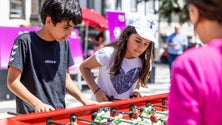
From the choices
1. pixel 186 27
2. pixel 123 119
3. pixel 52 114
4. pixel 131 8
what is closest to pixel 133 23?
pixel 123 119

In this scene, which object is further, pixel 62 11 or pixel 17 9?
pixel 17 9

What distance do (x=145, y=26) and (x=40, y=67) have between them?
82 cm

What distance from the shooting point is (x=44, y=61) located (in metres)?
2.73

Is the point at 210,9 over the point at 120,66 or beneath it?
over

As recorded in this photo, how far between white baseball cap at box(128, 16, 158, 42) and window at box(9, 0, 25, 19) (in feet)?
40.3

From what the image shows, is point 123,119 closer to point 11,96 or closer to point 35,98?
point 35,98

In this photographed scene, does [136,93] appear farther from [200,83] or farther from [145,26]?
[200,83]

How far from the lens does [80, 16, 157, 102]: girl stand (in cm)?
313

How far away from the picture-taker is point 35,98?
2504mm

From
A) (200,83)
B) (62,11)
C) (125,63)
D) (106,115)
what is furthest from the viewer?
(125,63)

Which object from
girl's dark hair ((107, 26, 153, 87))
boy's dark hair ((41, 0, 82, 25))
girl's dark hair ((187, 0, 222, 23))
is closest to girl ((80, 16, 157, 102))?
girl's dark hair ((107, 26, 153, 87))

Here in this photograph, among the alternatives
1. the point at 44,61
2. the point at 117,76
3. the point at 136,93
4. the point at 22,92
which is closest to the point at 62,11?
the point at 44,61

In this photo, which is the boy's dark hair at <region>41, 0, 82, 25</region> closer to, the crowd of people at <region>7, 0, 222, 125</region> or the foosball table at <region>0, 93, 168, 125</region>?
the crowd of people at <region>7, 0, 222, 125</region>

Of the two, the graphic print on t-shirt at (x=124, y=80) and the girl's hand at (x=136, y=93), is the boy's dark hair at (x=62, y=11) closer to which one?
the graphic print on t-shirt at (x=124, y=80)
